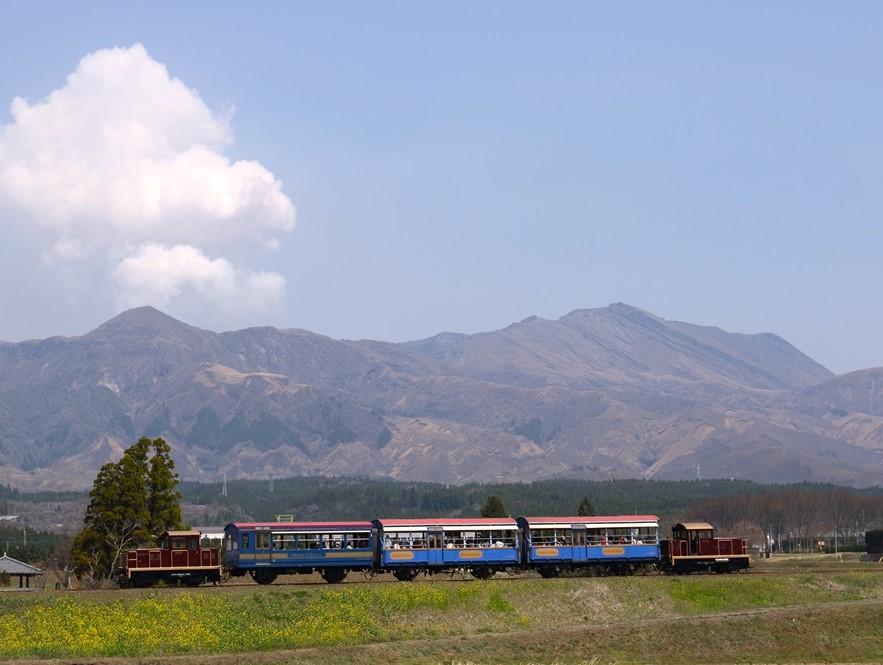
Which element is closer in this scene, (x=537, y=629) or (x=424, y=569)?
(x=537, y=629)

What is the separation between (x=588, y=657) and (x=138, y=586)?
30.3 m

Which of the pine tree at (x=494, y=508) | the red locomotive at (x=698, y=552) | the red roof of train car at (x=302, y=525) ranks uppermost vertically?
the pine tree at (x=494, y=508)

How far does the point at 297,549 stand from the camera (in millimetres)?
80250

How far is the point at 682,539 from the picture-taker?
8750 centimetres

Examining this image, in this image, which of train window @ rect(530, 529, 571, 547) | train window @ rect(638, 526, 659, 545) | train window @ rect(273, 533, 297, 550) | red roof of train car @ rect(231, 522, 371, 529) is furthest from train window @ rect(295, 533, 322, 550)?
train window @ rect(638, 526, 659, 545)

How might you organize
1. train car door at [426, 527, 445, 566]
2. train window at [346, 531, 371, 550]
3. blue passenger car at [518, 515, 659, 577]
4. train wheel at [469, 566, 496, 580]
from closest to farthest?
1. train window at [346, 531, 371, 550]
2. train car door at [426, 527, 445, 566]
3. train wheel at [469, 566, 496, 580]
4. blue passenger car at [518, 515, 659, 577]

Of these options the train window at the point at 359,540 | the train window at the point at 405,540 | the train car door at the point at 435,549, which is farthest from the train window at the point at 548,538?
the train window at the point at 359,540

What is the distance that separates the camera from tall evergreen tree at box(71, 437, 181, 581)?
9419 cm

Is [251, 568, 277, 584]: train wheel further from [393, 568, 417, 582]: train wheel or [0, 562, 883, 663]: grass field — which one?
[393, 568, 417, 582]: train wheel

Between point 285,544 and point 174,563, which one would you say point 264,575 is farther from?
point 174,563

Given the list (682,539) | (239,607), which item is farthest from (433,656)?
(682,539)

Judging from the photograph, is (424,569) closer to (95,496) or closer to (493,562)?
(493,562)

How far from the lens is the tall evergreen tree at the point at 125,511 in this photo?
3708 inches

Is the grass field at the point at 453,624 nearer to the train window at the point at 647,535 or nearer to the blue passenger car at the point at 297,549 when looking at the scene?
the blue passenger car at the point at 297,549
